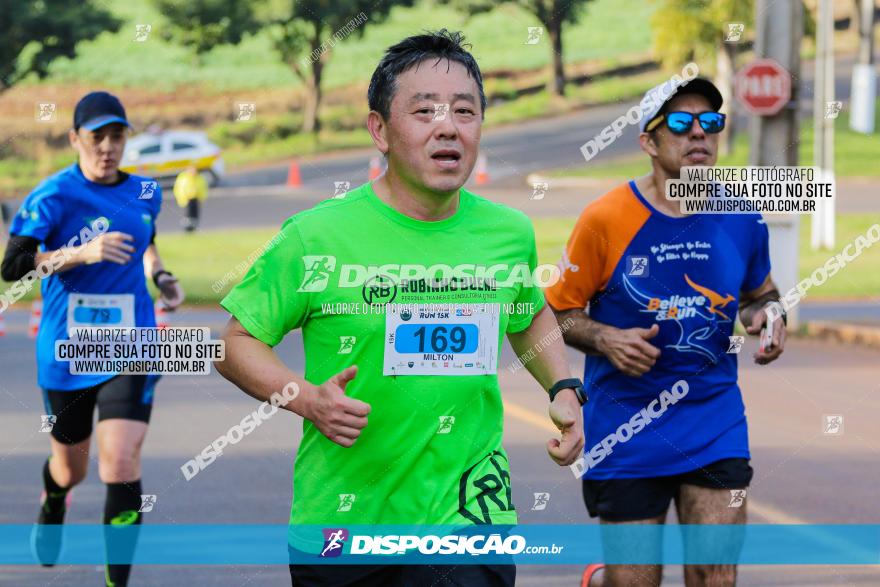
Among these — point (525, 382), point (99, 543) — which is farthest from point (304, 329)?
point (525, 382)

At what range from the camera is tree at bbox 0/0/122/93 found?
3862cm

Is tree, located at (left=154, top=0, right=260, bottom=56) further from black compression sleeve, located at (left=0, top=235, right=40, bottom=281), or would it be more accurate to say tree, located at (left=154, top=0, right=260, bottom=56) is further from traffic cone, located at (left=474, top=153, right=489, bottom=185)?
black compression sleeve, located at (left=0, top=235, right=40, bottom=281)

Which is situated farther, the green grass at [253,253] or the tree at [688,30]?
the tree at [688,30]

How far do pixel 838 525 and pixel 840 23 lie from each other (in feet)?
180

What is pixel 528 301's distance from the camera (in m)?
4.57

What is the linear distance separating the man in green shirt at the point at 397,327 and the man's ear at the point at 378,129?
0.7 inches

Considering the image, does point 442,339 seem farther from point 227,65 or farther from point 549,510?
point 227,65

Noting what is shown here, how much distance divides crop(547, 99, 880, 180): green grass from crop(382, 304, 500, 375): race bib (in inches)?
1315

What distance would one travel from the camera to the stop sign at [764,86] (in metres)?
15.7

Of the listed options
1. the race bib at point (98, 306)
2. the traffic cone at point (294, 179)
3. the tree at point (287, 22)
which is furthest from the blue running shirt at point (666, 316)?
the tree at point (287, 22)

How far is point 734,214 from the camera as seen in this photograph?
18.6 feet

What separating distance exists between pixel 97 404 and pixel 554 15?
42.6m

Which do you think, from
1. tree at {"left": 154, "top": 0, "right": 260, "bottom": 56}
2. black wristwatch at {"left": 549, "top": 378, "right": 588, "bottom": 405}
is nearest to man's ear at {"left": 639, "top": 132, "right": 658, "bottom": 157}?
black wristwatch at {"left": 549, "top": 378, "right": 588, "bottom": 405}

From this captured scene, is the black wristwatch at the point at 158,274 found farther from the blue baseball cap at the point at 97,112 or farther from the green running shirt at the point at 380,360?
the green running shirt at the point at 380,360
